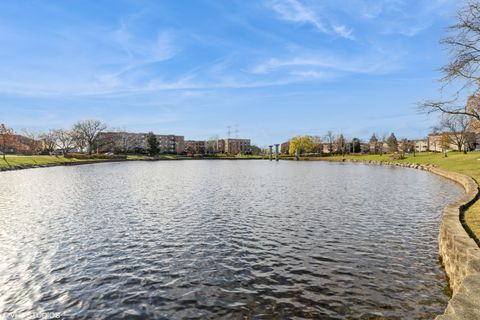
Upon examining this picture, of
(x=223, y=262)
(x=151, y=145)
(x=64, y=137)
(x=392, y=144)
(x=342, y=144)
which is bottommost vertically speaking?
(x=223, y=262)

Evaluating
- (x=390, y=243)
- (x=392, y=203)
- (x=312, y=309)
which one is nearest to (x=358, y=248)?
(x=390, y=243)

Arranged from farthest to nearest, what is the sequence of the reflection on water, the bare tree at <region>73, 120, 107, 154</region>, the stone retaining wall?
the bare tree at <region>73, 120, 107, 154</region>, the reflection on water, the stone retaining wall

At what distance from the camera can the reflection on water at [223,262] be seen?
816 cm

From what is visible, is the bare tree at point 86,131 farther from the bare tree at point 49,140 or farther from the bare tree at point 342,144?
the bare tree at point 342,144

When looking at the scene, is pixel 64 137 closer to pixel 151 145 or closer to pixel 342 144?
pixel 151 145

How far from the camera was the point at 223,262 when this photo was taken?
37.3ft

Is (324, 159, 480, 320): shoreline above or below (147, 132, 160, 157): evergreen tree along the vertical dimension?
below

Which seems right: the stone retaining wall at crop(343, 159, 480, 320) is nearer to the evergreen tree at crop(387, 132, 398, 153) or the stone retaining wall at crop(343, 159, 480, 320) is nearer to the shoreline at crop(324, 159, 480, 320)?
the shoreline at crop(324, 159, 480, 320)

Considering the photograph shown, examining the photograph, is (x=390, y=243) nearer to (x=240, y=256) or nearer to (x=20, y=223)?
(x=240, y=256)

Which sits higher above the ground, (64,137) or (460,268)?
(64,137)

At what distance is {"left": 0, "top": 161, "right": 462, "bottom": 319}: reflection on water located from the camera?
8.16 m

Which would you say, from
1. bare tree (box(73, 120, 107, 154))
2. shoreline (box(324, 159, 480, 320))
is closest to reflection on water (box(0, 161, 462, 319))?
shoreline (box(324, 159, 480, 320))

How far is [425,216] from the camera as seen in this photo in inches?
736

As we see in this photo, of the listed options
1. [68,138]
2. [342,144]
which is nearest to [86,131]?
[68,138]
